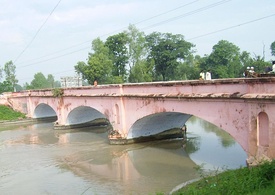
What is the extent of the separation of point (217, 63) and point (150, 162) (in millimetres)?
26956

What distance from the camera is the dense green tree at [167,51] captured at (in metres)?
37.7

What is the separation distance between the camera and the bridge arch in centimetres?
2208

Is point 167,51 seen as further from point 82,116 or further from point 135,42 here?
point 82,116

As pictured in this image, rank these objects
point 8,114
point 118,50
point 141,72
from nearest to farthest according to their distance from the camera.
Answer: point 8,114 → point 141,72 → point 118,50

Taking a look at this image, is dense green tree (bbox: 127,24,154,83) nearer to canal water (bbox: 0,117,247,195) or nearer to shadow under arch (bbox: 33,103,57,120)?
shadow under arch (bbox: 33,103,57,120)

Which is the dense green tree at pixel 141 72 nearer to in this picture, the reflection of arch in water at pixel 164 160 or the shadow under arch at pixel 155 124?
the shadow under arch at pixel 155 124

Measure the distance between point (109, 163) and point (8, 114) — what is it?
21617mm

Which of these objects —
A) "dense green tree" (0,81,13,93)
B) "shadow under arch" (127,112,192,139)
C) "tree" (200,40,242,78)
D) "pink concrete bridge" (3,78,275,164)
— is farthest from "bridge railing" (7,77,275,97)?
"dense green tree" (0,81,13,93)

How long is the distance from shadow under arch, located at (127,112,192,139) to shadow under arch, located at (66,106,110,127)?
24.2 feet

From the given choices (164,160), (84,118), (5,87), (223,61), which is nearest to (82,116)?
(84,118)

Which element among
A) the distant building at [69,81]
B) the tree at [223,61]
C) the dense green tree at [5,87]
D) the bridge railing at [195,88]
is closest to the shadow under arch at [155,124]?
the bridge railing at [195,88]

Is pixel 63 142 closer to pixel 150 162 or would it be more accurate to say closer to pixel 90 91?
pixel 90 91

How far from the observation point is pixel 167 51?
123 feet

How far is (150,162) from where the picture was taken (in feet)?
40.1
